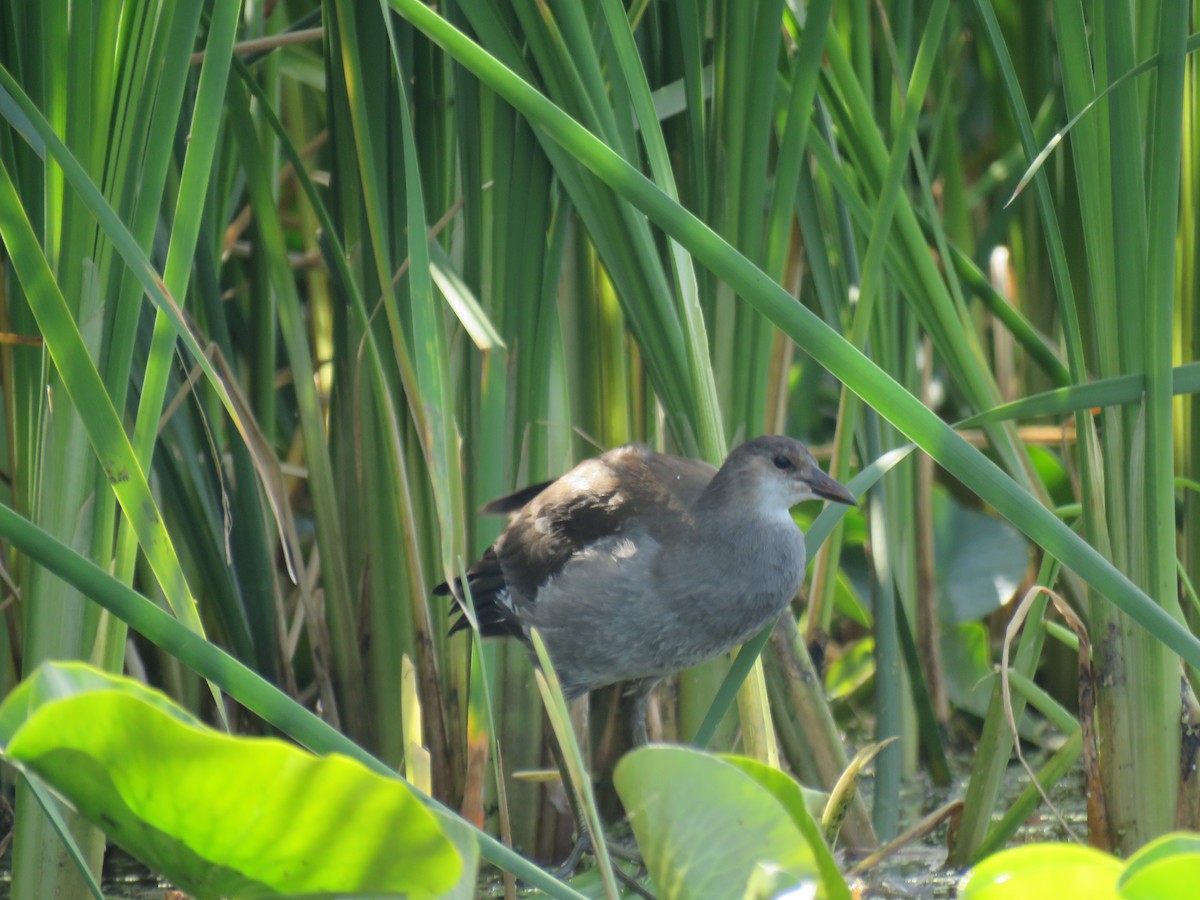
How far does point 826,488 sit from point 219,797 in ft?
3.40

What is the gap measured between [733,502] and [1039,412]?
1.47 feet

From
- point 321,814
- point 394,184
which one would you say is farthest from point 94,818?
point 394,184

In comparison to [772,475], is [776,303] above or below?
above

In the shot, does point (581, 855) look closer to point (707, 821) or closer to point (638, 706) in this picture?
point (638, 706)

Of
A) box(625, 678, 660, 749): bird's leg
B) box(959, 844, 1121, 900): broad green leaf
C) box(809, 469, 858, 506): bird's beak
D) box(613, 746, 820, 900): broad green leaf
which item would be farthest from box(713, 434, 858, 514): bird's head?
box(959, 844, 1121, 900): broad green leaf

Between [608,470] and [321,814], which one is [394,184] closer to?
[608,470]

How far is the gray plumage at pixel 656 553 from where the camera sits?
67.6 inches

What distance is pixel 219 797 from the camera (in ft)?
2.96

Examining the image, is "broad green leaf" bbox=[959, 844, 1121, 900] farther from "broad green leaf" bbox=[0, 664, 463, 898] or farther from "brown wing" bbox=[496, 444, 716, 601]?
"brown wing" bbox=[496, 444, 716, 601]

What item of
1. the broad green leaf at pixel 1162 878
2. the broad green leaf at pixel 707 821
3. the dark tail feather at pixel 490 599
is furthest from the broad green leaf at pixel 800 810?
the dark tail feather at pixel 490 599

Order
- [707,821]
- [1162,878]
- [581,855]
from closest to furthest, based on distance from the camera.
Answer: [1162,878]
[707,821]
[581,855]

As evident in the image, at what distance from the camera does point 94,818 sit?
0.98m

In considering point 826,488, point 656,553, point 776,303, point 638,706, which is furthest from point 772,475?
point 776,303

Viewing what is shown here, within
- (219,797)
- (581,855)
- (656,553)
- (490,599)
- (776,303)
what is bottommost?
(581,855)
